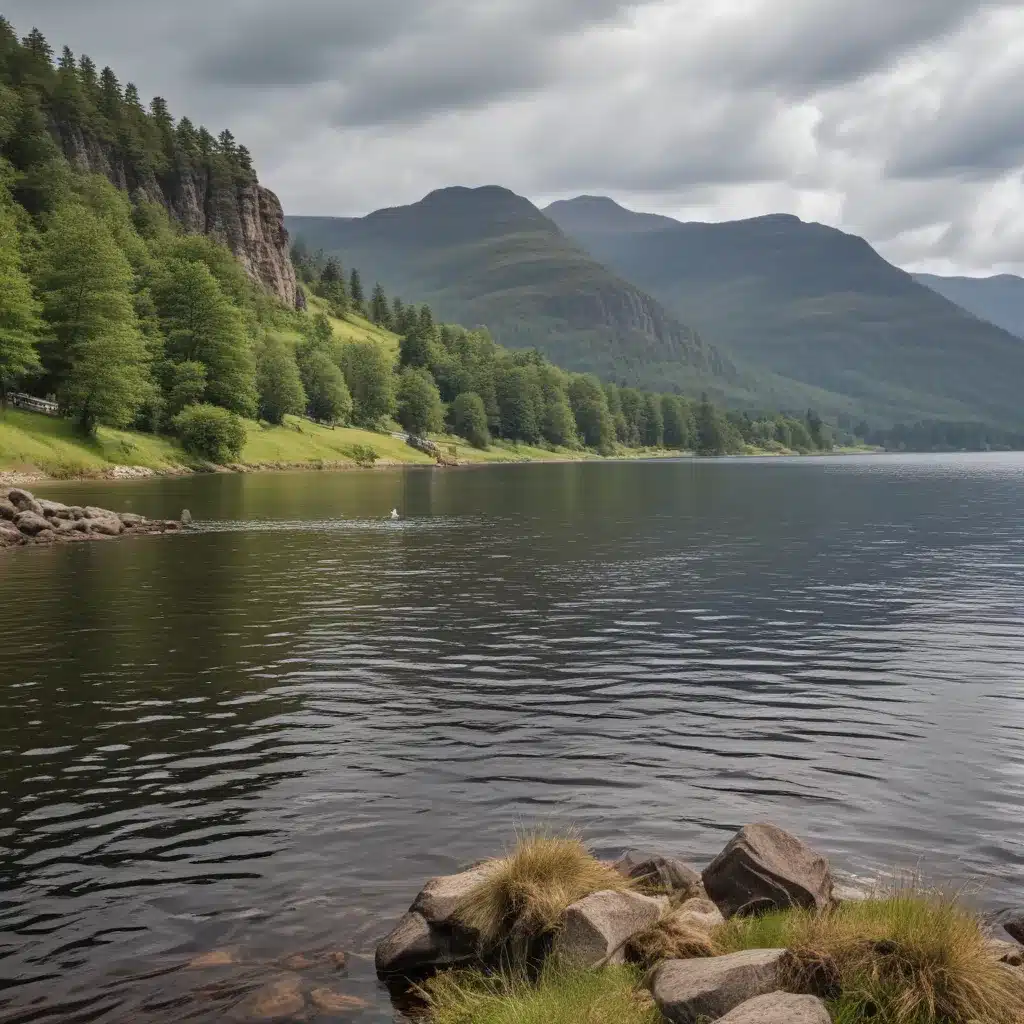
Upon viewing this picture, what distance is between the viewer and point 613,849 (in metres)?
17.0

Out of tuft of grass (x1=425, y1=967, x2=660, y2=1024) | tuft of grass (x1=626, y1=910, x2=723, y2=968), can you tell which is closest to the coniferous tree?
tuft of grass (x1=425, y1=967, x2=660, y2=1024)

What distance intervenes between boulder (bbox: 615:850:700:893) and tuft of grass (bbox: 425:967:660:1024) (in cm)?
241

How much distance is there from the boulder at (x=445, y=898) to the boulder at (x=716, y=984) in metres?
3.09

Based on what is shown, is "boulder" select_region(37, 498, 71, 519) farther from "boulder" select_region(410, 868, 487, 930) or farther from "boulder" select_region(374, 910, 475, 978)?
"boulder" select_region(374, 910, 475, 978)

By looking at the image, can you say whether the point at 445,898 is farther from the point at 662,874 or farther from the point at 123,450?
the point at 123,450

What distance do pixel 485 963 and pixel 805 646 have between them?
78.6 feet

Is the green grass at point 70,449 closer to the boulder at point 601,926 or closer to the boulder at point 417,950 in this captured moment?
the boulder at point 417,950

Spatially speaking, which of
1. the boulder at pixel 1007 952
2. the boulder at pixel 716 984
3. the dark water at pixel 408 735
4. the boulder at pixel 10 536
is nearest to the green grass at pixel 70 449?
the boulder at pixel 10 536

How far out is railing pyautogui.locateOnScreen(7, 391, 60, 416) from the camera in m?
124

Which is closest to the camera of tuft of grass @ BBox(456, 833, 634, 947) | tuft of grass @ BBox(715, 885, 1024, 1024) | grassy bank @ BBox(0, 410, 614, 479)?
tuft of grass @ BBox(715, 885, 1024, 1024)

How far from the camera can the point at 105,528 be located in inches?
2648

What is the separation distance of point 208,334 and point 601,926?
153 m

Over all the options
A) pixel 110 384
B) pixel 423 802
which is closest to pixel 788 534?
pixel 423 802

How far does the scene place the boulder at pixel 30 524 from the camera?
2525 inches
